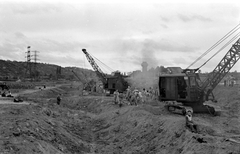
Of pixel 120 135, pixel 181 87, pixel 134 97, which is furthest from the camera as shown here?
pixel 134 97

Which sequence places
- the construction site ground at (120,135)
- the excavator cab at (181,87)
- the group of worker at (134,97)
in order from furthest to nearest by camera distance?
the group of worker at (134,97) → the excavator cab at (181,87) → the construction site ground at (120,135)

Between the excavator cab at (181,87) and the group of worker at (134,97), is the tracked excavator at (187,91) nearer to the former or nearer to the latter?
the excavator cab at (181,87)

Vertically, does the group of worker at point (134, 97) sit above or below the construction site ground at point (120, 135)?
above

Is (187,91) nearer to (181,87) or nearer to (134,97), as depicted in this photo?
(181,87)

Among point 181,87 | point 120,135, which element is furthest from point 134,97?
point 120,135

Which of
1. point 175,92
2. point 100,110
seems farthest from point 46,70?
point 175,92

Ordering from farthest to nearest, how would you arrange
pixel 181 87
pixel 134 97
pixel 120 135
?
pixel 134 97, pixel 181 87, pixel 120 135

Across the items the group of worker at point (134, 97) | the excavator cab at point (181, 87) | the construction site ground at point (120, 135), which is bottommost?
the construction site ground at point (120, 135)

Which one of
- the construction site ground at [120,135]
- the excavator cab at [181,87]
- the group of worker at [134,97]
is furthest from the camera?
the group of worker at [134,97]

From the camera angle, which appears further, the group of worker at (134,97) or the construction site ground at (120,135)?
the group of worker at (134,97)

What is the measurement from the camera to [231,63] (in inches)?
870

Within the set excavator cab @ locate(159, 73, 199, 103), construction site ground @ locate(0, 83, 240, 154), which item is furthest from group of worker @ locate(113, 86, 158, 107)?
excavator cab @ locate(159, 73, 199, 103)

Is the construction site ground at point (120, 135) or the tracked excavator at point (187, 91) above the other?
the tracked excavator at point (187, 91)

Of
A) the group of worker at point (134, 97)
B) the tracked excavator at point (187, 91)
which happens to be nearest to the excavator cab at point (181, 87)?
the tracked excavator at point (187, 91)
